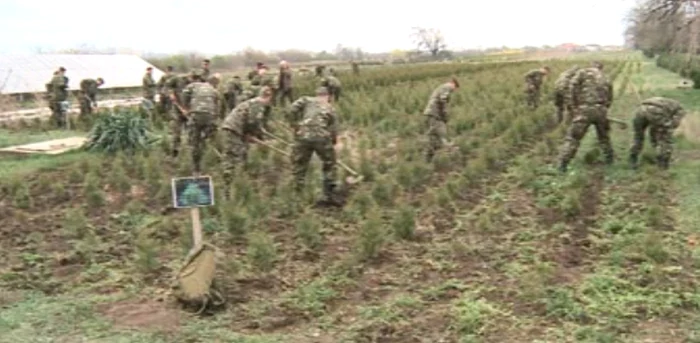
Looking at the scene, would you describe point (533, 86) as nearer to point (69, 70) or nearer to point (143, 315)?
point (143, 315)

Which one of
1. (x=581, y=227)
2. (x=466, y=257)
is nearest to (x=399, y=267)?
(x=466, y=257)

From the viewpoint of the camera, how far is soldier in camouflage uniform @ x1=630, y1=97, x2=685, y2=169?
935 centimetres

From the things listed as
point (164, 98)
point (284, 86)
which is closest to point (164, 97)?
point (164, 98)

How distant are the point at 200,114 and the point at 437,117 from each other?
10.5 feet

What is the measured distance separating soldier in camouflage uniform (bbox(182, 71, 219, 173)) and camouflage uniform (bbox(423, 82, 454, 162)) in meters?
2.90

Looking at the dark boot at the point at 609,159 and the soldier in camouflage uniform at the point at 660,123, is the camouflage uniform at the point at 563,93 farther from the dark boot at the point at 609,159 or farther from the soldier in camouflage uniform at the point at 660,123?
the soldier in camouflage uniform at the point at 660,123

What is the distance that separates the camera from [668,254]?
20.8 feet

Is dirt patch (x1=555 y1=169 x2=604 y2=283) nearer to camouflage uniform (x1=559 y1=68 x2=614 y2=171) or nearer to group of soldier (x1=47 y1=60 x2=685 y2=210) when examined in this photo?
camouflage uniform (x1=559 y1=68 x2=614 y2=171)

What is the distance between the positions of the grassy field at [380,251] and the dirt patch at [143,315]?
0.02 meters

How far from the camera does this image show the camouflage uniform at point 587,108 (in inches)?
370

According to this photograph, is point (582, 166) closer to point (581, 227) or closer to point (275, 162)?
point (581, 227)

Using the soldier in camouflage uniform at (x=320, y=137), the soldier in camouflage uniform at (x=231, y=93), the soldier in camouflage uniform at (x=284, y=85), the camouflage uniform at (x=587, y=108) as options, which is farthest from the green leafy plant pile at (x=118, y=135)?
the camouflage uniform at (x=587, y=108)

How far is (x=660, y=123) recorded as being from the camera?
368 inches

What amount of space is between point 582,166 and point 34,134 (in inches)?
413
